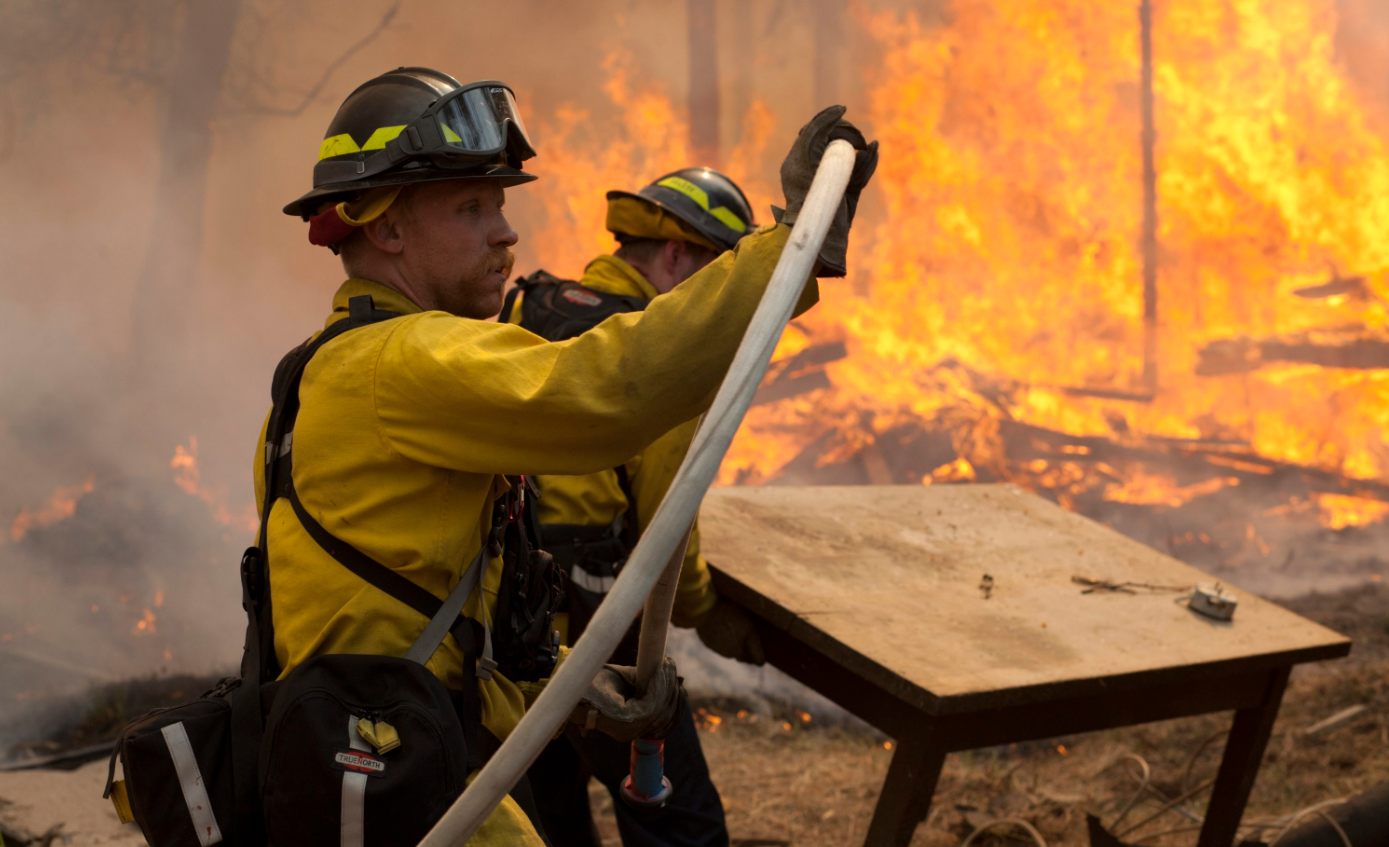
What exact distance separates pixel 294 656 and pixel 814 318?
237 inches

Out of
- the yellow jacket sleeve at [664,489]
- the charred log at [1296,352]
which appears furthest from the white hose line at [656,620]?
the charred log at [1296,352]

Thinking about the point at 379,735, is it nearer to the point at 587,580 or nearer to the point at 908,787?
the point at 587,580

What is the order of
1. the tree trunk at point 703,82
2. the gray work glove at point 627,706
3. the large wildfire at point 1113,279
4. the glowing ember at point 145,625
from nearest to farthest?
the gray work glove at point 627,706, the glowing ember at point 145,625, the tree trunk at point 703,82, the large wildfire at point 1113,279

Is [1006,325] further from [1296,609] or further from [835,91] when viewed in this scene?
[1296,609]

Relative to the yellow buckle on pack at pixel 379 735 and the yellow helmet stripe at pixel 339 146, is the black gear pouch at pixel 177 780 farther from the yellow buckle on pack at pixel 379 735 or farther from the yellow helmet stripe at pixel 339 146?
the yellow helmet stripe at pixel 339 146

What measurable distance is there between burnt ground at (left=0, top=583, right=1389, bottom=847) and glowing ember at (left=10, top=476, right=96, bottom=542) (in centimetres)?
80

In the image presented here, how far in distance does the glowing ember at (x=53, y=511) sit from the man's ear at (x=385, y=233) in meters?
3.89

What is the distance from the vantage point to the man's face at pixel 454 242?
6.19 ft

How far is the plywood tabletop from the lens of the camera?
270 cm

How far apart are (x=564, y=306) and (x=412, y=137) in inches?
53.8

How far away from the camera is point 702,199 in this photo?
3.45m

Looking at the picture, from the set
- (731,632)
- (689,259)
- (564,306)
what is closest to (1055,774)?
(731,632)

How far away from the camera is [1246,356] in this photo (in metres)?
7.57

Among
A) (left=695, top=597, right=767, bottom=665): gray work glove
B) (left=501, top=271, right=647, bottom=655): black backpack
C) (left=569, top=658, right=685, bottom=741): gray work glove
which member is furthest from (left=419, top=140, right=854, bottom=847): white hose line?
(left=695, top=597, right=767, bottom=665): gray work glove
